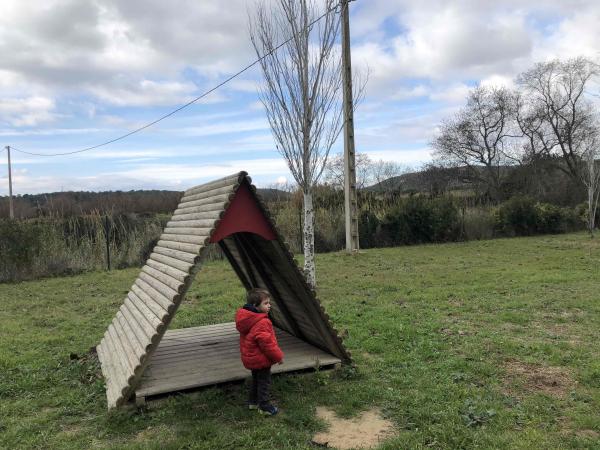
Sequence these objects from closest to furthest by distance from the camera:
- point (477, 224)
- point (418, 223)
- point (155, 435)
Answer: point (155, 435) → point (418, 223) → point (477, 224)

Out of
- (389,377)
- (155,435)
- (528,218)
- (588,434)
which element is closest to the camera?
(588,434)

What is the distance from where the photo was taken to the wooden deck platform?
4525 millimetres

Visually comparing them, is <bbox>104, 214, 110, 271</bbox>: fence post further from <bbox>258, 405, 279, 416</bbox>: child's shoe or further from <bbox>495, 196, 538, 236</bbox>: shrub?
<bbox>495, 196, 538, 236</bbox>: shrub

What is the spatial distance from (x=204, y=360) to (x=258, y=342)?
1.42 metres

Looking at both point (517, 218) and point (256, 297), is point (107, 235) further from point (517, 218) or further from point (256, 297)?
point (517, 218)

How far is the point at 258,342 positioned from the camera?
13.2ft

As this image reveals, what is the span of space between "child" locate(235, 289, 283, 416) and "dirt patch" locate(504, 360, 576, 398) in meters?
2.12

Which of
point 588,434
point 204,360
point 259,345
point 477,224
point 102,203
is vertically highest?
point 102,203

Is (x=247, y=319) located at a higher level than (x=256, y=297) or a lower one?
lower

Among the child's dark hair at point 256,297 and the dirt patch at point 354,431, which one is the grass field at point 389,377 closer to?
the dirt patch at point 354,431

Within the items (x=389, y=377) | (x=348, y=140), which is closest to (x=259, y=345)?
(x=389, y=377)

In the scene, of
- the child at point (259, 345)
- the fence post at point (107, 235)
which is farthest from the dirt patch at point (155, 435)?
the fence post at point (107, 235)

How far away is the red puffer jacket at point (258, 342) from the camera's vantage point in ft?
13.1

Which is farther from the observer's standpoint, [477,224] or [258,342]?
[477,224]
